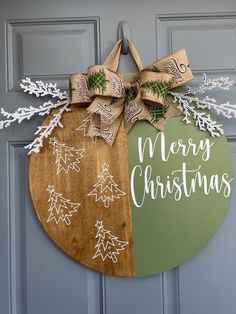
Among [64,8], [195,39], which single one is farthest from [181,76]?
[64,8]

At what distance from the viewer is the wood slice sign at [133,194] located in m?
0.98

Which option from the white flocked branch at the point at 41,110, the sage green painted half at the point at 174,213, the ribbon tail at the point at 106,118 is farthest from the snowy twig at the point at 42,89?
the sage green painted half at the point at 174,213

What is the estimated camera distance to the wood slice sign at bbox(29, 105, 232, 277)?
38.6 inches

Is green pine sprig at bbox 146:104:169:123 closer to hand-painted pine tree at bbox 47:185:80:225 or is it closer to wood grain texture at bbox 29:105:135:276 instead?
wood grain texture at bbox 29:105:135:276

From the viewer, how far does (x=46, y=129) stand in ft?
3.24

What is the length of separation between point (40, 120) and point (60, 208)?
24cm

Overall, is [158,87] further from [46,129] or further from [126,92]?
[46,129]

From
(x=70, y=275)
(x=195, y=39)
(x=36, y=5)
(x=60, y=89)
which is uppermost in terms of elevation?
(x=36, y=5)

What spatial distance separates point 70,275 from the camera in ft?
3.31

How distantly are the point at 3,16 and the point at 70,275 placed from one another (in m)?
0.72

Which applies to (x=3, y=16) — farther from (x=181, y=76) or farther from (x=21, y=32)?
(x=181, y=76)

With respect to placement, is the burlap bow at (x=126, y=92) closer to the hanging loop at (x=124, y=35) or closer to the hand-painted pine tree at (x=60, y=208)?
the hanging loop at (x=124, y=35)

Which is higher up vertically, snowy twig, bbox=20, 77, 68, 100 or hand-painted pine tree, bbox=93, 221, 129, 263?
snowy twig, bbox=20, 77, 68, 100

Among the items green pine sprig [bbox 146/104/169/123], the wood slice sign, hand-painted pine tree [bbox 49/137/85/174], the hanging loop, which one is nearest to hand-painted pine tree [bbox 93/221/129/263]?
the wood slice sign
